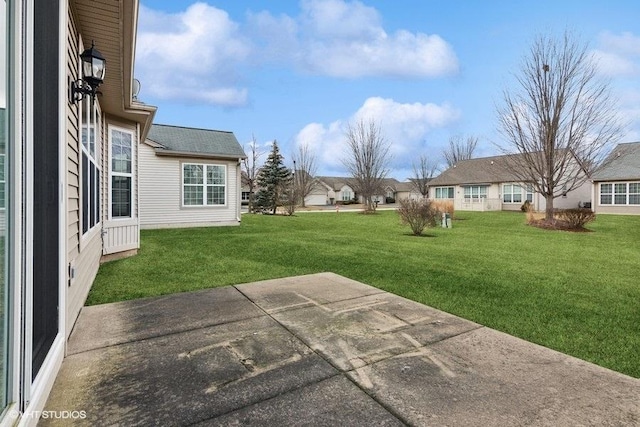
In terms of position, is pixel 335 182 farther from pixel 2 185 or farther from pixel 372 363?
pixel 2 185

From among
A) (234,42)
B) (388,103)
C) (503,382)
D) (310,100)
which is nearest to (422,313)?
(503,382)

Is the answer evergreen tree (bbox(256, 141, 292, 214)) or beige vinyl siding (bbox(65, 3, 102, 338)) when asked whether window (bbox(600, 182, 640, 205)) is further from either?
beige vinyl siding (bbox(65, 3, 102, 338))

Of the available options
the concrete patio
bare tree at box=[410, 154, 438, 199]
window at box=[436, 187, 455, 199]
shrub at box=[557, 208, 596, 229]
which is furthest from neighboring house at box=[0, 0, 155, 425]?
bare tree at box=[410, 154, 438, 199]

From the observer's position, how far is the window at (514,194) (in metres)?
28.5

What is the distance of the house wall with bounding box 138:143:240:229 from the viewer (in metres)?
13.1

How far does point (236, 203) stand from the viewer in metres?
14.7

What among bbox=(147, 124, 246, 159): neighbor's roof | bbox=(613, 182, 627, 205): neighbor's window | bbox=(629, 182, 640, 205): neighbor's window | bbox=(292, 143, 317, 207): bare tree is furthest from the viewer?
bbox=(292, 143, 317, 207): bare tree

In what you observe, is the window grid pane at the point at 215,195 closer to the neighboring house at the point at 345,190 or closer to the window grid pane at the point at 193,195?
the window grid pane at the point at 193,195

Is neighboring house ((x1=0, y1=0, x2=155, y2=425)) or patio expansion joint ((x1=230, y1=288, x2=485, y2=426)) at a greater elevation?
neighboring house ((x1=0, y1=0, x2=155, y2=425))

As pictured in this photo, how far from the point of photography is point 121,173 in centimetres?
728

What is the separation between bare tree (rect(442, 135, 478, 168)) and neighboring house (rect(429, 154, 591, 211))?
13570mm

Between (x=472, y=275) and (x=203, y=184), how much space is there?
1127cm

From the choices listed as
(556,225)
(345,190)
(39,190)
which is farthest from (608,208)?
(345,190)

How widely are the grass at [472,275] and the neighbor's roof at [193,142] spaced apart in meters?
4.29
